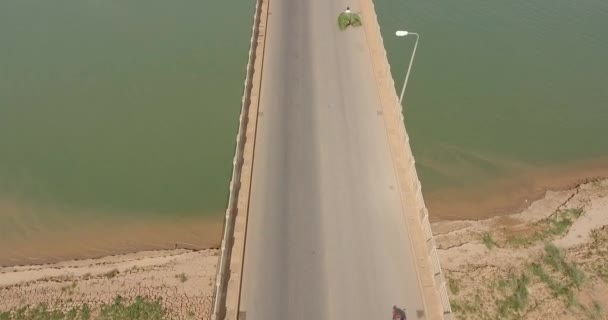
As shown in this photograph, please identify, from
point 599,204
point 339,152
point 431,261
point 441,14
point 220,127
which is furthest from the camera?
point 441,14

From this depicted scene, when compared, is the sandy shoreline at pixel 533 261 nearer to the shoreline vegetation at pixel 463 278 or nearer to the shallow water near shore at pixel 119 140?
the shoreline vegetation at pixel 463 278

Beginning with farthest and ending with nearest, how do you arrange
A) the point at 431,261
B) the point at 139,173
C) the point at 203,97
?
1. the point at 203,97
2. the point at 139,173
3. the point at 431,261

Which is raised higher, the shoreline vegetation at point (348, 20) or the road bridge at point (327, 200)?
the shoreline vegetation at point (348, 20)

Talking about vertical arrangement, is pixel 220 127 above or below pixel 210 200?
above

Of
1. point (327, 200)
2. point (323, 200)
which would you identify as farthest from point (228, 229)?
point (327, 200)

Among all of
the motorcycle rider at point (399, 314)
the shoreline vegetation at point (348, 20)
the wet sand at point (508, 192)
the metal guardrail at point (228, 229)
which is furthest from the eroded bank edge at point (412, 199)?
the metal guardrail at point (228, 229)

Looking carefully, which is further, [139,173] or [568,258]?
[139,173]

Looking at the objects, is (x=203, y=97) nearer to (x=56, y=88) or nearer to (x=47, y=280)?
(x=56, y=88)

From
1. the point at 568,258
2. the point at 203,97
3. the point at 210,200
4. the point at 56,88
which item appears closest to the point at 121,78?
the point at 56,88
